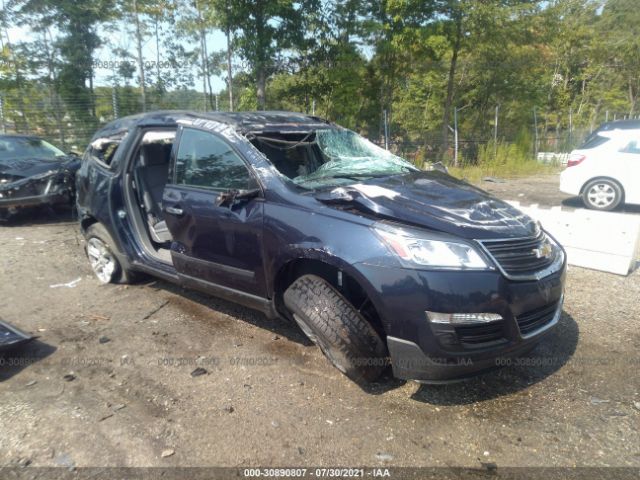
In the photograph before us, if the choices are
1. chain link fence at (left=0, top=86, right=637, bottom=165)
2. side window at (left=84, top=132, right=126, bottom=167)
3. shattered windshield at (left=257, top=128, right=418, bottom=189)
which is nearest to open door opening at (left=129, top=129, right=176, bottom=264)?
side window at (left=84, top=132, right=126, bottom=167)

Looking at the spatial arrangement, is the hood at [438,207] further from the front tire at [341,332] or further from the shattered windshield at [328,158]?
the front tire at [341,332]

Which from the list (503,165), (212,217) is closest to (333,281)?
(212,217)

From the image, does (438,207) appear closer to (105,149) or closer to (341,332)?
(341,332)

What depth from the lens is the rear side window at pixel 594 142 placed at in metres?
7.74

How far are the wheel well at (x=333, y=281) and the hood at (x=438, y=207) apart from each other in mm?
439

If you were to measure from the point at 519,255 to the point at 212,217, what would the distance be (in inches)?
80.7

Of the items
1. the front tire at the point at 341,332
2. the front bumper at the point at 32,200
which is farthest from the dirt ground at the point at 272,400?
the front bumper at the point at 32,200

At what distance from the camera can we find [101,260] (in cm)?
463

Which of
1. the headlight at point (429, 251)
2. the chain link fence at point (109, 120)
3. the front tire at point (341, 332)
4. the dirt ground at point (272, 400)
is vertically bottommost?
the dirt ground at point (272, 400)

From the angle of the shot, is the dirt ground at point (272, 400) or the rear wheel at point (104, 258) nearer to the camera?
the dirt ground at point (272, 400)

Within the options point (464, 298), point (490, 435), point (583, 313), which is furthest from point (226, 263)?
point (583, 313)

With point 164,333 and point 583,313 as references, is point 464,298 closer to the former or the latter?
point 583,313

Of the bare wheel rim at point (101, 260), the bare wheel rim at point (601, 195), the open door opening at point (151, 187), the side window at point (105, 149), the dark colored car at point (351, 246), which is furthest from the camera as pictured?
the bare wheel rim at point (601, 195)

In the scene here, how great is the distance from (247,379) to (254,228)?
3.25 feet
